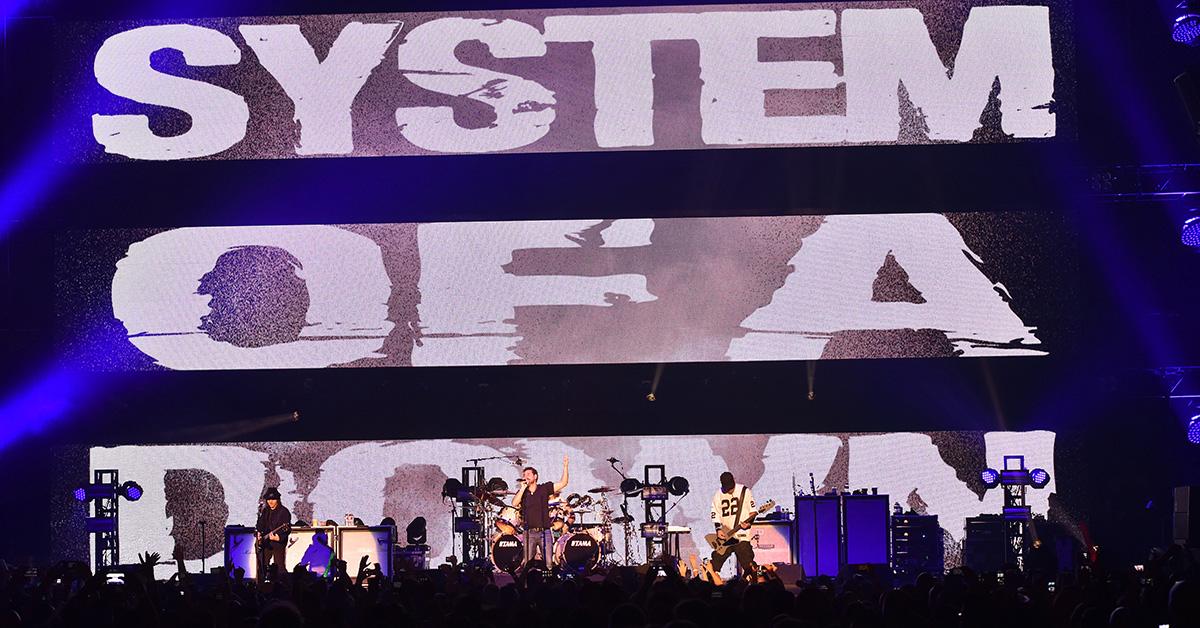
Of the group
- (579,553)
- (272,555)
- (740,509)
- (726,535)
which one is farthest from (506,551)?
(740,509)

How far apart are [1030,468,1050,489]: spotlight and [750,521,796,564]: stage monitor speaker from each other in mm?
2559

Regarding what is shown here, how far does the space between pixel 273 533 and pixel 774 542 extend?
16.9ft

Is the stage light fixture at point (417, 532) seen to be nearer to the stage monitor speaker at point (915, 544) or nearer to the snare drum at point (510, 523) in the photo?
the snare drum at point (510, 523)

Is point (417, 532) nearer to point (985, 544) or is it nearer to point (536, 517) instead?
point (536, 517)

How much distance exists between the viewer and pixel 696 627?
470cm

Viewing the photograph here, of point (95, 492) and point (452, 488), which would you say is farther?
point (452, 488)

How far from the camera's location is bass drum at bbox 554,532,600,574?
49.9 feet

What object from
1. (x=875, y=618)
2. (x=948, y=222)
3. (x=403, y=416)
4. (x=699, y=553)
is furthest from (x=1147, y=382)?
(x=875, y=618)

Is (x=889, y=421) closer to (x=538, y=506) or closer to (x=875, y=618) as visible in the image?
(x=538, y=506)

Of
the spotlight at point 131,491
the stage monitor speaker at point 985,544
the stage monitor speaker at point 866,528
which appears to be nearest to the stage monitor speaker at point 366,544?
the spotlight at point 131,491

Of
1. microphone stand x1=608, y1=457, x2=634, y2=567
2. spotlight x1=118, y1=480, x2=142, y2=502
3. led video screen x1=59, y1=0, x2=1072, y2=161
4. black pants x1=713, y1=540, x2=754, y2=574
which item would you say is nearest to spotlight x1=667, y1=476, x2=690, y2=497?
microphone stand x1=608, y1=457, x2=634, y2=567

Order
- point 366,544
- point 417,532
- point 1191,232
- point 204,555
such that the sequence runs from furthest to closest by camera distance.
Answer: point 204,555 < point 417,532 < point 1191,232 < point 366,544

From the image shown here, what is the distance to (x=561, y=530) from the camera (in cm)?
1552

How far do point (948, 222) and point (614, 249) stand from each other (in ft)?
12.7
